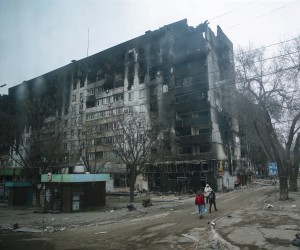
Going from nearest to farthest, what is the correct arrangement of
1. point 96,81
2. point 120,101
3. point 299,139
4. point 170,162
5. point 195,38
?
point 299,139
point 170,162
point 195,38
point 120,101
point 96,81

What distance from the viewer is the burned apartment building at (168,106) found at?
162 ft

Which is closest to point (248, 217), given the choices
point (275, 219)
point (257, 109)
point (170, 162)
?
point (275, 219)

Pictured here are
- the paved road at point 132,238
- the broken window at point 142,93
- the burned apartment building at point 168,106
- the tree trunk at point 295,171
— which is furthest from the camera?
the broken window at point 142,93

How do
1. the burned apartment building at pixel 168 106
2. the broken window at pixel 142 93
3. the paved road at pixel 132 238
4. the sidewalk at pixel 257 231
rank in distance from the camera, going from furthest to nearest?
the broken window at pixel 142 93 → the burned apartment building at pixel 168 106 → the paved road at pixel 132 238 → the sidewalk at pixel 257 231

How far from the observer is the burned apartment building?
1946 inches

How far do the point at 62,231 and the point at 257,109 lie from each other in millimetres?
17662

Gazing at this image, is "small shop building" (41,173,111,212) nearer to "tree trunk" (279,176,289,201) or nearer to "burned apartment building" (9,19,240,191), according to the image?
"tree trunk" (279,176,289,201)

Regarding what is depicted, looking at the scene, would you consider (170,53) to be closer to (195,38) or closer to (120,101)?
(195,38)

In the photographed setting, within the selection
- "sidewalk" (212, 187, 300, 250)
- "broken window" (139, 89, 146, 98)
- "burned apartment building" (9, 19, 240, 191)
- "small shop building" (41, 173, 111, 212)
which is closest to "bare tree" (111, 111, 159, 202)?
"small shop building" (41, 173, 111, 212)

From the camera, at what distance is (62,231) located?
16344mm

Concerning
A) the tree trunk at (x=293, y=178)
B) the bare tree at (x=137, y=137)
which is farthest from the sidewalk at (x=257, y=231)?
the tree trunk at (x=293, y=178)

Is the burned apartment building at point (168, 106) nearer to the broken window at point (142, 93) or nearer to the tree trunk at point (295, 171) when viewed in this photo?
the broken window at point (142, 93)

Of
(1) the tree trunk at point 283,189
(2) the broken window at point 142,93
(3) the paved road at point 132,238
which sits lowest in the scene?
(3) the paved road at point 132,238

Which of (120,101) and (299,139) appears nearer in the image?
(299,139)
